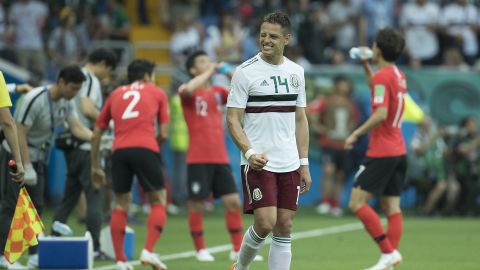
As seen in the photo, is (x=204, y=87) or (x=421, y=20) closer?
(x=204, y=87)

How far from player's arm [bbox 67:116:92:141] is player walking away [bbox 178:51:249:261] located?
4.57ft

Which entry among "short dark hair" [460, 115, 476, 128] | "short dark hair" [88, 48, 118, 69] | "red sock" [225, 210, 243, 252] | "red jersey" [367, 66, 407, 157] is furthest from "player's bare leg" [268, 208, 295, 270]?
"short dark hair" [460, 115, 476, 128]

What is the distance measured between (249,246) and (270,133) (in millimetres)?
1045

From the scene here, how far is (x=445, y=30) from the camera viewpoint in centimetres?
2378

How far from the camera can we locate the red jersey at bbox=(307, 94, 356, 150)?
21.8 m

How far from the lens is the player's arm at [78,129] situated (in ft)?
41.4

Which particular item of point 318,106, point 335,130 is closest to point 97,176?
point 335,130

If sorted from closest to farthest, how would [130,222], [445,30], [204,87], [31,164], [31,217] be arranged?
[31,217], [31,164], [204,87], [130,222], [445,30]

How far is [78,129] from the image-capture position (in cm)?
1261

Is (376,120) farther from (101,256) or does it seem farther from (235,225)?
(101,256)

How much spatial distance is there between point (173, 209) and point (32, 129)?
948 centimetres

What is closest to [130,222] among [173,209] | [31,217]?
[173,209]

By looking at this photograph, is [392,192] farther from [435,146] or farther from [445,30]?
[445,30]

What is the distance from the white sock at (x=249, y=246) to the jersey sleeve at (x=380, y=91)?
2.82 meters
